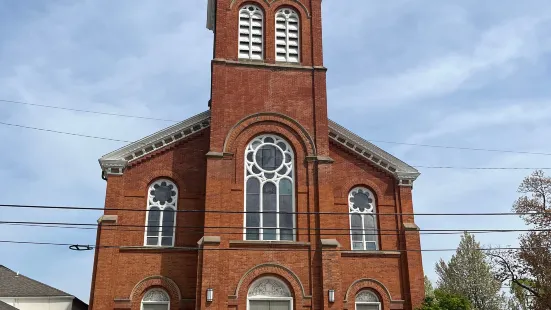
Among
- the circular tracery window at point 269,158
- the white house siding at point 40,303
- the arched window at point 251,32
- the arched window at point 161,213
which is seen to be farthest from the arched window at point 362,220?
the white house siding at point 40,303

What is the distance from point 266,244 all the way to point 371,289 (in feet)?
16.5

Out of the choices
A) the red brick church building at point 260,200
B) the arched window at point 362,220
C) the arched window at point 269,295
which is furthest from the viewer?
the arched window at point 362,220

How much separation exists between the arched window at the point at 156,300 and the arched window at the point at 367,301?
310 inches

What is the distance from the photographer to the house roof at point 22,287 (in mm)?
28250

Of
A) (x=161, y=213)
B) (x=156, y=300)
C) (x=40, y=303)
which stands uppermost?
(x=161, y=213)

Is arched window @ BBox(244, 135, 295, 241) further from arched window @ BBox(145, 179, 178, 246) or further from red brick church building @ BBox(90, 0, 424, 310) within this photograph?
arched window @ BBox(145, 179, 178, 246)

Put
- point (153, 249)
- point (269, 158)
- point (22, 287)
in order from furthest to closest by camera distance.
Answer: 1. point (22, 287)
2. point (269, 158)
3. point (153, 249)

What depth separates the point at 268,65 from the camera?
27.0 meters

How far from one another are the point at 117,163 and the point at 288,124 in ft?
24.8

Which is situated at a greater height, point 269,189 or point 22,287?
point 269,189

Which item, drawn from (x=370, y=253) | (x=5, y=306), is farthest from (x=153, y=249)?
(x=370, y=253)

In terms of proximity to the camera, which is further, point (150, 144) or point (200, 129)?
point (200, 129)

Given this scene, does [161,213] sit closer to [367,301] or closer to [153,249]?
[153,249]

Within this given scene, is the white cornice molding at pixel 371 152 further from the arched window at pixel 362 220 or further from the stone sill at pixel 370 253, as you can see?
the stone sill at pixel 370 253
